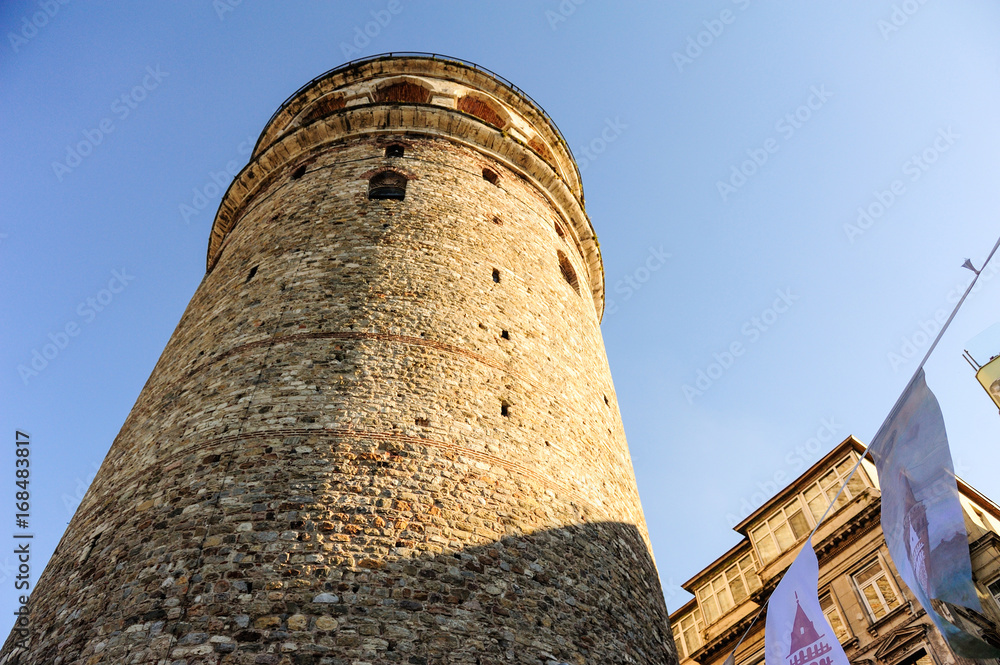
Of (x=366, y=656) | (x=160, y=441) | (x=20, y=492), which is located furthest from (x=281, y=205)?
(x=366, y=656)

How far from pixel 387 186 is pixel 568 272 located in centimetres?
352

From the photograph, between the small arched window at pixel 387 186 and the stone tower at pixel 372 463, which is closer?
the stone tower at pixel 372 463

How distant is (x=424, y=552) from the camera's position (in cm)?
666

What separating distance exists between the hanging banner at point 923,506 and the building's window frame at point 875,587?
608cm

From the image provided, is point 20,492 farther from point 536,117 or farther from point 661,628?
point 536,117

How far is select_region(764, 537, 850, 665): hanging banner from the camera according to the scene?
5848 millimetres

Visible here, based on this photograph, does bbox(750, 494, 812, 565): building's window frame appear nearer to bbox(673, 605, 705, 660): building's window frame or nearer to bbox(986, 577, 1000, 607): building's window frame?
bbox(673, 605, 705, 660): building's window frame

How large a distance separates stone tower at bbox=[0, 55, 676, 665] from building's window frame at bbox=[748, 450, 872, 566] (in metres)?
6.83

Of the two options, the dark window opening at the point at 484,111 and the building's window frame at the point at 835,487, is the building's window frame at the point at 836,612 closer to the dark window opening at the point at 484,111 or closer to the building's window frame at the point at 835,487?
the building's window frame at the point at 835,487

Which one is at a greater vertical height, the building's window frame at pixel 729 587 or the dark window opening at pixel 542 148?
the dark window opening at pixel 542 148

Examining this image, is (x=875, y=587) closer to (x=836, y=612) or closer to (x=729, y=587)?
(x=836, y=612)

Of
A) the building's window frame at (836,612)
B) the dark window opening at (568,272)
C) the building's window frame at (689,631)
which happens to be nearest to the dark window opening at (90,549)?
the dark window opening at (568,272)

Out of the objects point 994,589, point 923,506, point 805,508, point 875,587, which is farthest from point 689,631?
point 923,506

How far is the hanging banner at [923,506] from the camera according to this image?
20.8 feet
